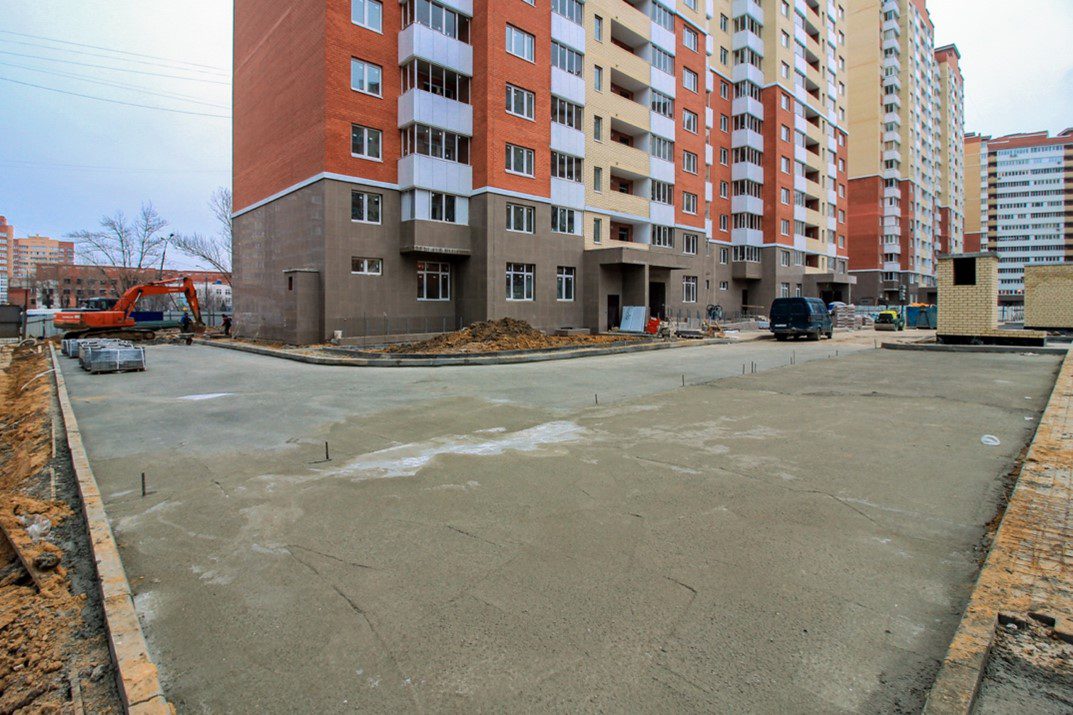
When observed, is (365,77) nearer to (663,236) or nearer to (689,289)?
(663,236)

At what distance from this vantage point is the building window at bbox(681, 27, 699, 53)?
44.6 m

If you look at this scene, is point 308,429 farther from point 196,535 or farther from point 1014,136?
point 1014,136

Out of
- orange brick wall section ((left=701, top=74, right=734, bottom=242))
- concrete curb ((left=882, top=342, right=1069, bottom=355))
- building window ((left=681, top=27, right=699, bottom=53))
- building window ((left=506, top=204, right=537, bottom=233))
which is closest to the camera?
concrete curb ((left=882, top=342, right=1069, bottom=355))

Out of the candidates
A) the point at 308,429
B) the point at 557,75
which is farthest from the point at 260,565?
the point at 557,75

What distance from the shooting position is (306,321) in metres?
26.7

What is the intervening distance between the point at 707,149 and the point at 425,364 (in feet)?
135

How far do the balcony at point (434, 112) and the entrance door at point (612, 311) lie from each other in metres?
13.4

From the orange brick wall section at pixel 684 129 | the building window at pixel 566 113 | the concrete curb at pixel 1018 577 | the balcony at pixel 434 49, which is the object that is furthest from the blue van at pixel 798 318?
the concrete curb at pixel 1018 577

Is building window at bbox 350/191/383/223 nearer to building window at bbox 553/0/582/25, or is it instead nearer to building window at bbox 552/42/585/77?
building window at bbox 552/42/585/77

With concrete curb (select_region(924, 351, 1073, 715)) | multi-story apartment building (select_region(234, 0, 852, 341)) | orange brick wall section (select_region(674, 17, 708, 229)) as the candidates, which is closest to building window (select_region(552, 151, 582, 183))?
multi-story apartment building (select_region(234, 0, 852, 341))

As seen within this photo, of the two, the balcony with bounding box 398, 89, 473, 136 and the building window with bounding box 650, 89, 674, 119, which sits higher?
the building window with bounding box 650, 89, 674, 119

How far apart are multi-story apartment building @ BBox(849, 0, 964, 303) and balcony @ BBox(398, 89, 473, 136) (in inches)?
2787

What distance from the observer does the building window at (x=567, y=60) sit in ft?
111

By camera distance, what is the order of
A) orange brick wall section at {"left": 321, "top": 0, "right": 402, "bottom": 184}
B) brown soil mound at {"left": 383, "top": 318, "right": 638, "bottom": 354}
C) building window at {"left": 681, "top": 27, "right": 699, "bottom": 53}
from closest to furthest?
brown soil mound at {"left": 383, "top": 318, "right": 638, "bottom": 354} < orange brick wall section at {"left": 321, "top": 0, "right": 402, "bottom": 184} < building window at {"left": 681, "top": 27, "right": 699, "bottom": 53}
